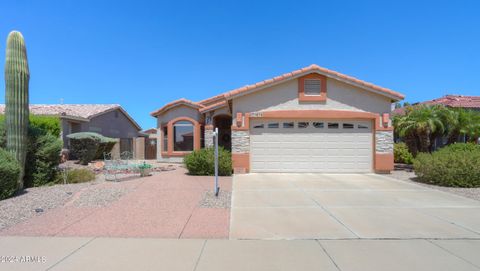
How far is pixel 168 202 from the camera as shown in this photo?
868 centimetres

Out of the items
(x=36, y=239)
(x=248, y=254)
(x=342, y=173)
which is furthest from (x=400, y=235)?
(x=342, y=173)

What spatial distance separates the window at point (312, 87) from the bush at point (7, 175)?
1060 cm

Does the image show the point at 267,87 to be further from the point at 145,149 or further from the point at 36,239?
the point at 145,149

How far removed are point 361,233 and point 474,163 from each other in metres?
7.46

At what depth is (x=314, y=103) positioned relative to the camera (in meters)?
14.9

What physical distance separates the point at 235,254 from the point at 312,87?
11.0 metres

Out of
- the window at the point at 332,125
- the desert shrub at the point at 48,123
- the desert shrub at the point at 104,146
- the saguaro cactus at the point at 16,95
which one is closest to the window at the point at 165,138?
the desert shrub at the point at 104,146

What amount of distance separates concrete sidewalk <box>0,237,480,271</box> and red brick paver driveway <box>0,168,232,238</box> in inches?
15.6

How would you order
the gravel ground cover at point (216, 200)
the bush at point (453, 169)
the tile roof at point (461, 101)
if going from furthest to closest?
the tile roof at point (461, 101) → the bush at point (453, 169) → the gravel ground cover at point (216, 200)

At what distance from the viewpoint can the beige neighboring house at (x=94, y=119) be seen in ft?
80.5


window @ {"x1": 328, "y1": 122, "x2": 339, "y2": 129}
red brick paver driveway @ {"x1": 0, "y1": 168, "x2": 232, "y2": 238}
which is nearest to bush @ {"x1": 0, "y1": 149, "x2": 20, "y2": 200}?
red brick paver driveway @ {"x1": 0, "y1": 168, "x2": 232, "y2": 238}

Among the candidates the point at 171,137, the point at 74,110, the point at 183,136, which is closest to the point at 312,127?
the point at 183,136

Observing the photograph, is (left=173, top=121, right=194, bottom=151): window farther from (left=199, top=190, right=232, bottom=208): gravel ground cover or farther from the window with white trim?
(left=199, top=190, right=232, bottom=208): gravel ground cover

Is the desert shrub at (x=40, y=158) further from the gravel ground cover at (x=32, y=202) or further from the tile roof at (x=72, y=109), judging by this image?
the tile roof at (x=72, y=109)
